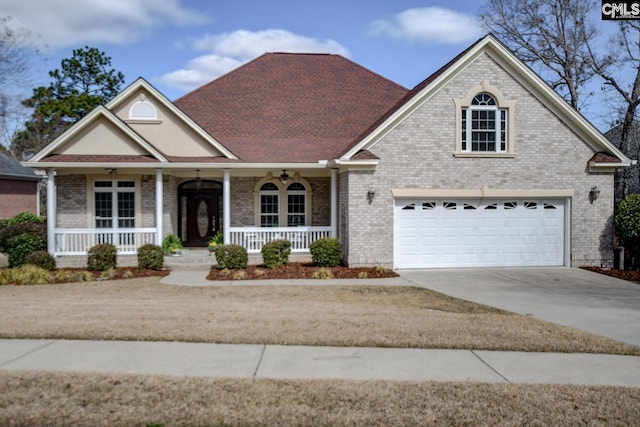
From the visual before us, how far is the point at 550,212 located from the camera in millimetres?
17578

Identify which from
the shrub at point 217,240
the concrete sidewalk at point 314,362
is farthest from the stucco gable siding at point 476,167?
the concrete sidewalk at point 314,362

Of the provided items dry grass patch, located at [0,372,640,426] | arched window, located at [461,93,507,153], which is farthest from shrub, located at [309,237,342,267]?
dry grass patch, located at [0,372,640,426]

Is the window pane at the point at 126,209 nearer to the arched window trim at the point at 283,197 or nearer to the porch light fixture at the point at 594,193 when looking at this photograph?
the arched window trim at the point at 283,197

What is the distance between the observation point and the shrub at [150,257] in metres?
16.4

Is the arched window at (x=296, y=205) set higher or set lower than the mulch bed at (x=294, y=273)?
higher

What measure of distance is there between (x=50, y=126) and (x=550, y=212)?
38.9 metres

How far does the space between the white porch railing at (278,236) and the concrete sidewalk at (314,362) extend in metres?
10.7

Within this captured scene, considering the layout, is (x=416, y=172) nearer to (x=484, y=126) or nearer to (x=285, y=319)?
(x=484, y=126)

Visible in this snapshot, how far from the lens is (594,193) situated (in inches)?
685

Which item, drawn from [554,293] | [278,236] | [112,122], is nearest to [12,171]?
[112,122]

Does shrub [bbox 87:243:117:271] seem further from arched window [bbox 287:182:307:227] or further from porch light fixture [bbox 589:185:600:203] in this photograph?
porch light fixture [bbox 589:185:600:203]

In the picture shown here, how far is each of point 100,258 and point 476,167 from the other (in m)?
12.2

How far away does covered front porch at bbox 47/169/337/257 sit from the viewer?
17.9 m

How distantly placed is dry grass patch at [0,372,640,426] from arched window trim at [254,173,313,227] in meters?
14.1
